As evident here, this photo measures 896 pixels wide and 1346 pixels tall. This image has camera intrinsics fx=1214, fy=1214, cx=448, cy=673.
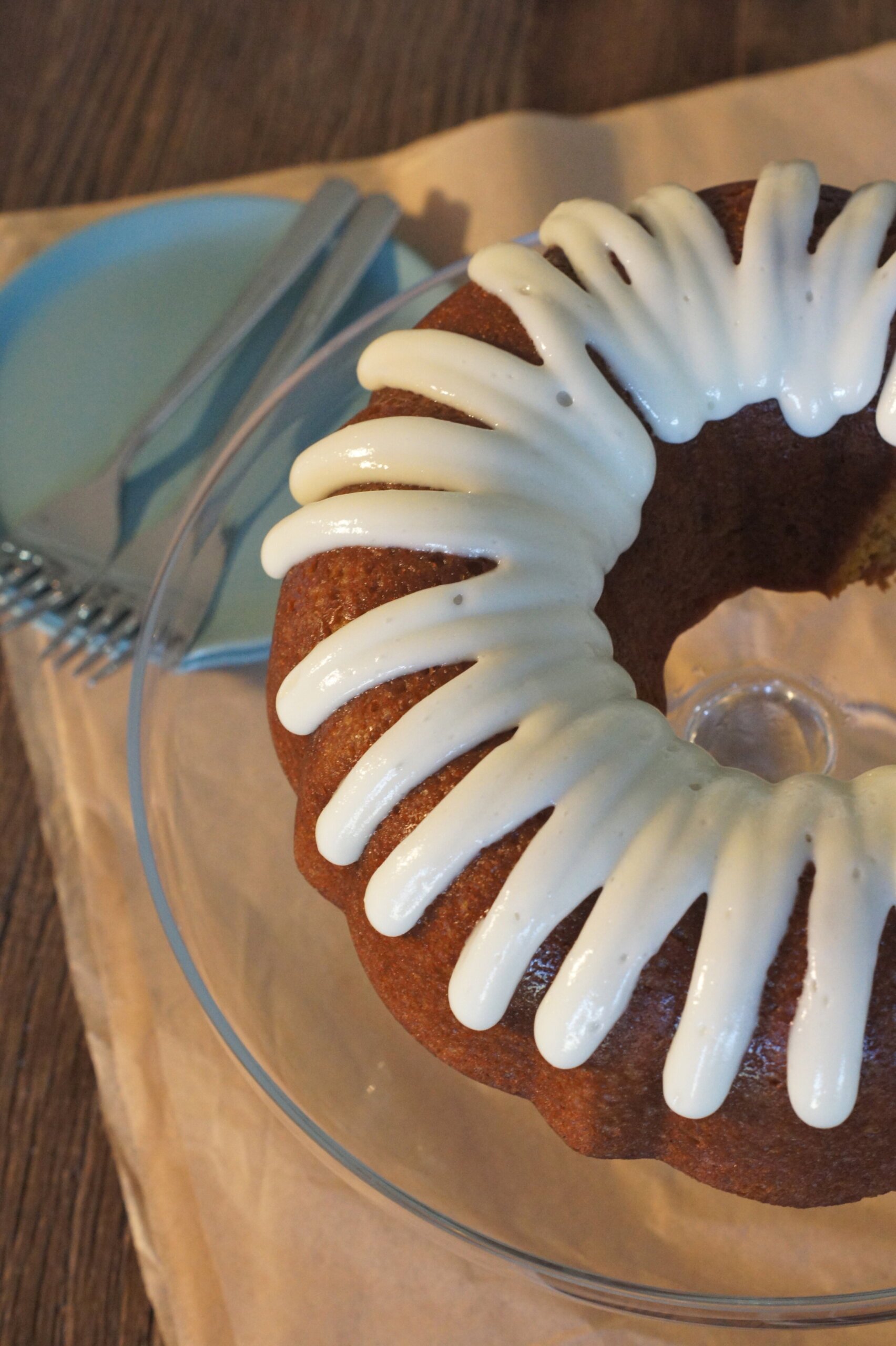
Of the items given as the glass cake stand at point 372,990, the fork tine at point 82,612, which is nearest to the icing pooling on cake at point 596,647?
the glass cake stand at point 372,990

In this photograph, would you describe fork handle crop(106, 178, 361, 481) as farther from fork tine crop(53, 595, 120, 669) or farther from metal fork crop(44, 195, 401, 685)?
fork tine crop(53, 595, 120, 669)

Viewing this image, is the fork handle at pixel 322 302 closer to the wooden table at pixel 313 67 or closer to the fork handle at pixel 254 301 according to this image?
the fork handle at pixel 254 301

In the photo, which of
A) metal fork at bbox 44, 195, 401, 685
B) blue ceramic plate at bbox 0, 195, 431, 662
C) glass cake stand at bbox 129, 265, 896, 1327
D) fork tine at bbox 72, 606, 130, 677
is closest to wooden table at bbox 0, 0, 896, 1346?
blue ceramic plate at bbox 0, 195, 431, 662

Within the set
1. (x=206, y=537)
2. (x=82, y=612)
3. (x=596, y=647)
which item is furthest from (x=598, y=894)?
(x=82, y=612)

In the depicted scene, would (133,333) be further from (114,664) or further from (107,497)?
(114,664)

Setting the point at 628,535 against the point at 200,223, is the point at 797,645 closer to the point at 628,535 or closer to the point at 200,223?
the point at 628,535

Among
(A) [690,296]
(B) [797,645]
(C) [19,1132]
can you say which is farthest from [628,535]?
(C) [19,1132]
